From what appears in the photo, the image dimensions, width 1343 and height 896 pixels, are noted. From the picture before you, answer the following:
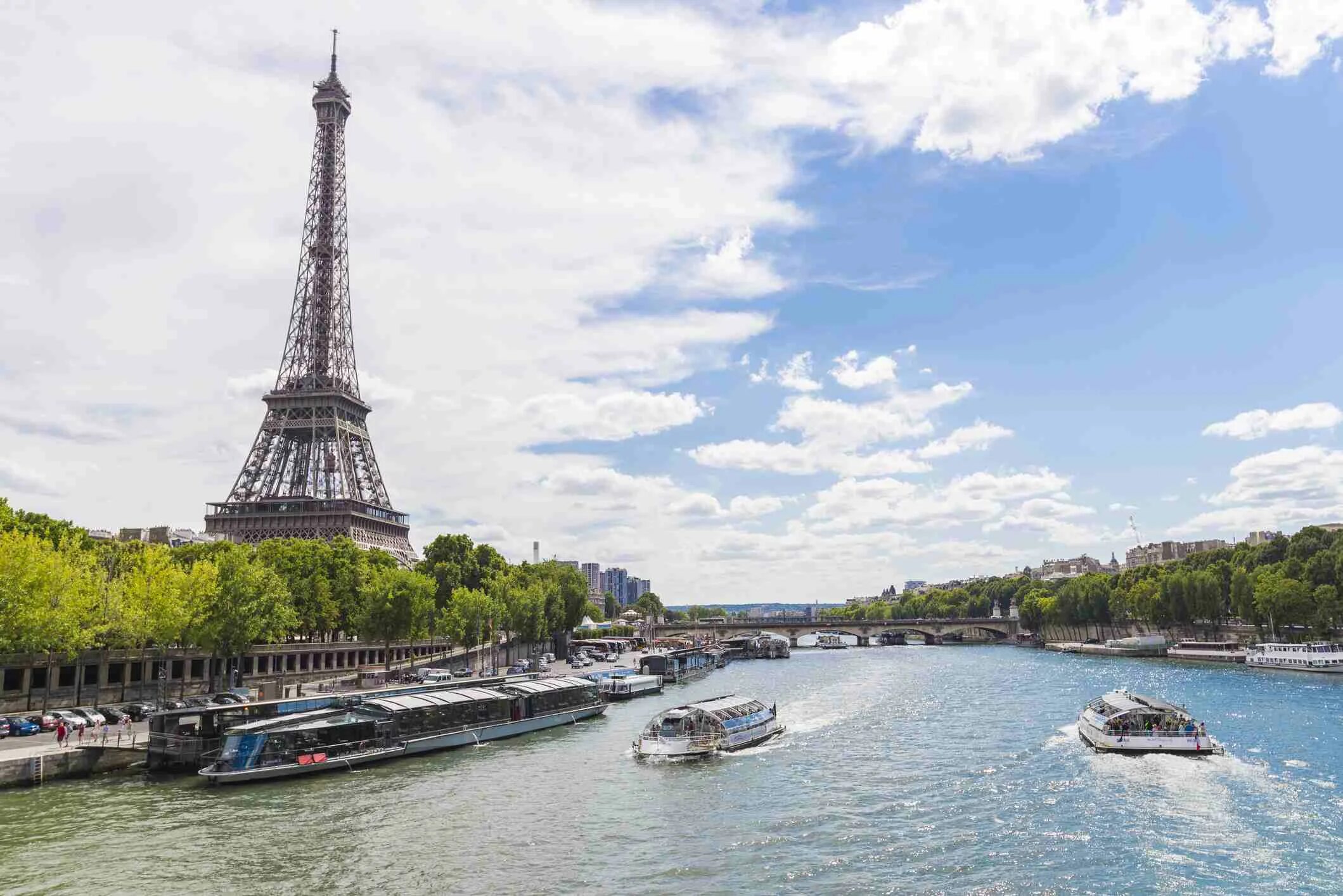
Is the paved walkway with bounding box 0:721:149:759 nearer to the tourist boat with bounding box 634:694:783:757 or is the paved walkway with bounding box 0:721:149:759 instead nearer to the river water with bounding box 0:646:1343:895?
the river water with bounding box 0:646:1343:895

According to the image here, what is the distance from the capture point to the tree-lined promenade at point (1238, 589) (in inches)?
→ 4924

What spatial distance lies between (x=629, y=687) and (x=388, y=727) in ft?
143

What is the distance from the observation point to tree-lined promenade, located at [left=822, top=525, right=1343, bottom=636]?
12506 centimetres

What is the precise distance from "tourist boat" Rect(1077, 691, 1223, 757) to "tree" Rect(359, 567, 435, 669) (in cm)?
6936

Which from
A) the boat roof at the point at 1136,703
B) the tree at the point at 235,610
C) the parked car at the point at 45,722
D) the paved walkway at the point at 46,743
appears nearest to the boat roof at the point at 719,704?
the boat roof at the point at 1136,703

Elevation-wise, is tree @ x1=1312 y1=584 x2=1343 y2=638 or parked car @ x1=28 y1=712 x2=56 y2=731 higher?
tree @ x1=1312 y1=584 x2=1343 y2=638

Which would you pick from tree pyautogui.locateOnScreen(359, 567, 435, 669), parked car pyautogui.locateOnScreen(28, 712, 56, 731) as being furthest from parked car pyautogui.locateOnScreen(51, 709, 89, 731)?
tree pyautogui.locateOnScreen(359, 567, 435, 669)

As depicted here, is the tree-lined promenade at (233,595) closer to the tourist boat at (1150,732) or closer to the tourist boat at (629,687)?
the tourist boat at (629,687)

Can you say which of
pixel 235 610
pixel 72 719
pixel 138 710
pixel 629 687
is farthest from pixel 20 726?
pixel 629 687

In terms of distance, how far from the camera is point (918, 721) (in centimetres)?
7506

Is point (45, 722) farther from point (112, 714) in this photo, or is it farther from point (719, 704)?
point (719, 704)

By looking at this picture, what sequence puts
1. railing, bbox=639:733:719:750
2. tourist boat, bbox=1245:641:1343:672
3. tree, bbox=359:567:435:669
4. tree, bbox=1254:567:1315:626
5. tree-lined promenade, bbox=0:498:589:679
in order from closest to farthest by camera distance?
railing, bbox=639:733:719:750, tree-lined promenade, bbox=0:498:589:679, tree, bbox=359:567:435:669, tourist boat, bbox=1245:641:1343:672, tree, bbox=1254:567:1315:626

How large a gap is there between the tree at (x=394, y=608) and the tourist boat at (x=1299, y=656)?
332 ft

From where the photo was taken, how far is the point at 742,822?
4200cm
